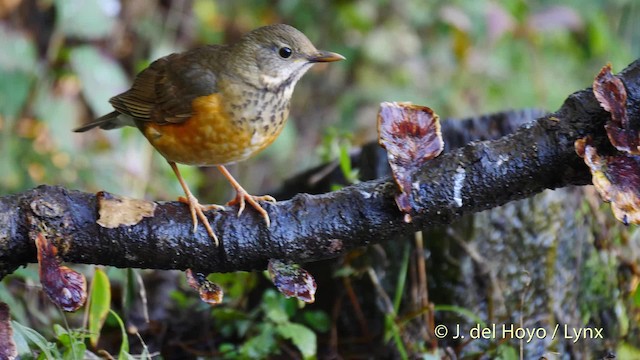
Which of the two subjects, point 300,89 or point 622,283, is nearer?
point 622,283

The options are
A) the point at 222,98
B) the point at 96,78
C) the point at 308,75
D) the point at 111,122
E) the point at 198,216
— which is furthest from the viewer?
the point at 308,75

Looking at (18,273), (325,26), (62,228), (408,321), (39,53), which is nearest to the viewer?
(62,228)

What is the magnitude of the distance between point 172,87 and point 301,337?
47.5 inches

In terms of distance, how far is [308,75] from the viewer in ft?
Answer: 25.6

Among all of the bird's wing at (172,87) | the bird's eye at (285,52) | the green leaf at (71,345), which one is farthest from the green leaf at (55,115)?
the green leaf at (71,345)

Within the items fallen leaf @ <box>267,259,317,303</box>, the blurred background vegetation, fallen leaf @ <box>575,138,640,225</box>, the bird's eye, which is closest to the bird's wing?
the bird's eye

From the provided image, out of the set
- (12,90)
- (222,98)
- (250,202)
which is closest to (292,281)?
(250,202)

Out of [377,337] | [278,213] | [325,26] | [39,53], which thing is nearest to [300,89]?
[325,26]

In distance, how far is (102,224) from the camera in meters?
2.40

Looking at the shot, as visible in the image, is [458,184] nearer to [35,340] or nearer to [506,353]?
[506,353]

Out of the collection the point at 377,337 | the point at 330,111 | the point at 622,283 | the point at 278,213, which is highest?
the point at 330,111

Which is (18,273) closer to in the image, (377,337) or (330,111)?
(377,337)

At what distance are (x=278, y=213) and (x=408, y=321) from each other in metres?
1.07

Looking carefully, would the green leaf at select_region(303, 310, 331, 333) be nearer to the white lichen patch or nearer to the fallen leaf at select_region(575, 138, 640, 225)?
the white lichen patch
